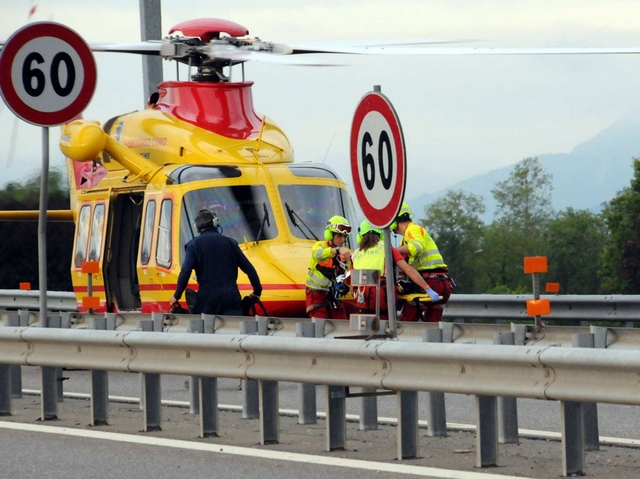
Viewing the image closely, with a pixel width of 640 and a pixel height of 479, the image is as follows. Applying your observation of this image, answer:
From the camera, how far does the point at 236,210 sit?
17344 millimetres

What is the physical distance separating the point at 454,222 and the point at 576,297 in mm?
54744

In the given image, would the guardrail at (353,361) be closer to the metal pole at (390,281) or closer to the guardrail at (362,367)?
the guardrail at (362,367)

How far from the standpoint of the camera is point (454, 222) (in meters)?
73.6

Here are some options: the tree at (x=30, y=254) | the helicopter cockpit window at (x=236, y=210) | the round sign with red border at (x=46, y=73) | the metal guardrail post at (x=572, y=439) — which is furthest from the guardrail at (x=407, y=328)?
the tree at (x=30, y=254)

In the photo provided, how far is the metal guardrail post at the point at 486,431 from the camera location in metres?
8.91

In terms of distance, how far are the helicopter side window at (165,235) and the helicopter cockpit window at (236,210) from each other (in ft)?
0.67

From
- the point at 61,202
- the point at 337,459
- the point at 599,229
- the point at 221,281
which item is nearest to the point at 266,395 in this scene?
the point at 337,459

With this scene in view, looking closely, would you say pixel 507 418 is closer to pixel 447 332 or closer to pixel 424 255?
pixel 447 332

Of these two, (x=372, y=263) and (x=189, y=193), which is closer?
(x=372, y=263)

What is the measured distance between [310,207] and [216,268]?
358 cm

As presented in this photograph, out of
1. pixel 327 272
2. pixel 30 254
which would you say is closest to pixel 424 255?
pixel 327 272

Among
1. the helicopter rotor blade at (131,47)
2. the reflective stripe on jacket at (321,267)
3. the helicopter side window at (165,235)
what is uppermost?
the helicopter rotor blade at (131,47)

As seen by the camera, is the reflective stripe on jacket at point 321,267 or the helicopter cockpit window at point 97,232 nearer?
the reflective stripe on jacket at point 321,267

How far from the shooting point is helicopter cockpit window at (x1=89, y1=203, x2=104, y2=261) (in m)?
18.7
